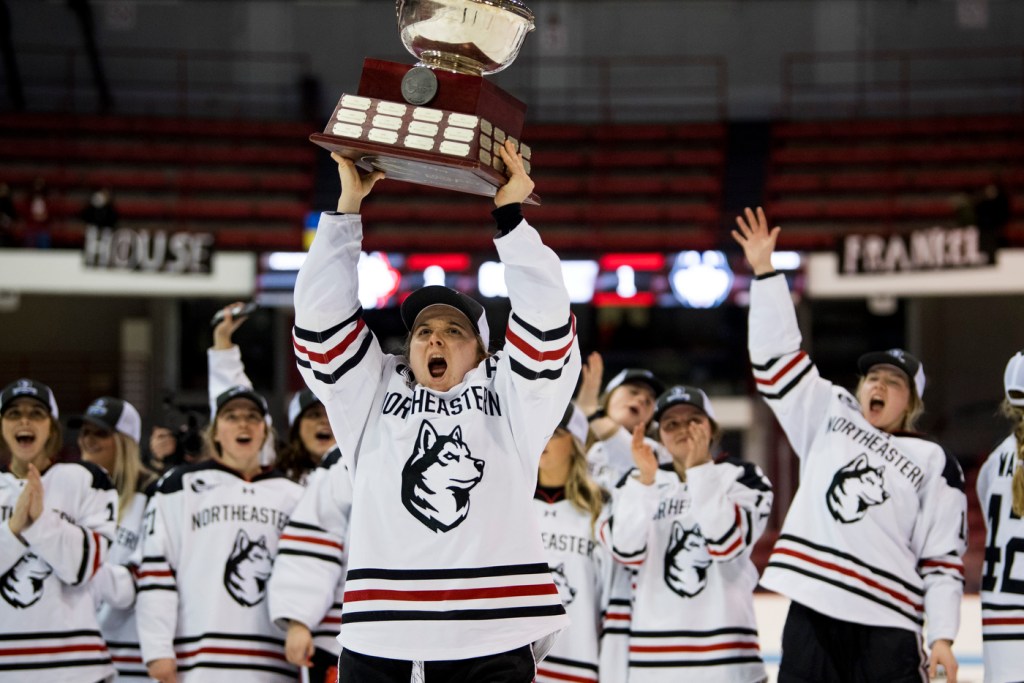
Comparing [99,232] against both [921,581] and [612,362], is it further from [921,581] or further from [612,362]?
[921,581]

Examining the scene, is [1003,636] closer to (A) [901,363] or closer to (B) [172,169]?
(A) [901,363]

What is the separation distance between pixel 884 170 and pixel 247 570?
1014 centimetres

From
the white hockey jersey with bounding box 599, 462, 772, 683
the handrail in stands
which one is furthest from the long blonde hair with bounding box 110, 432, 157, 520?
the handrail in stands

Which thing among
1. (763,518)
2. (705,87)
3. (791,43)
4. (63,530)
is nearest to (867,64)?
(791,43)

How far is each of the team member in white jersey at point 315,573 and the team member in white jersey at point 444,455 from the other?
1.05 meters

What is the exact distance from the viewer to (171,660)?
362 centimetres

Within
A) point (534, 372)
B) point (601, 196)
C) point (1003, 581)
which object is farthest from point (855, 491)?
point (601, 196)

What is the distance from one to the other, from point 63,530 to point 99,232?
6655 millimetres

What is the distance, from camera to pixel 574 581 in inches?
148

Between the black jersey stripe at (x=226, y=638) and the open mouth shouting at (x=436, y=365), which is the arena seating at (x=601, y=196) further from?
the open mouth shouting at (x=436, y=365)

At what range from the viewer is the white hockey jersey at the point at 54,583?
139 inches

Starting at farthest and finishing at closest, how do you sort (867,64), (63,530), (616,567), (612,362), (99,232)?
(867,64) < (612,362) < (99,232) < (616,567) < (63,530)

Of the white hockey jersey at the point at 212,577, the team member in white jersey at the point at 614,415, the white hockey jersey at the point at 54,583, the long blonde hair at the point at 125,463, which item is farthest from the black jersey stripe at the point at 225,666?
the team member in white jersey at the point at 614,415

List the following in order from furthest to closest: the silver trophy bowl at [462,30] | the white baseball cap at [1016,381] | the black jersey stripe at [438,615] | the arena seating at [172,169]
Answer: the arena seating at [172,169] → the white baseball cap at [1016,381] → the silver trophy bowl at [462,30] → the black jersey stripe at [438,615]
